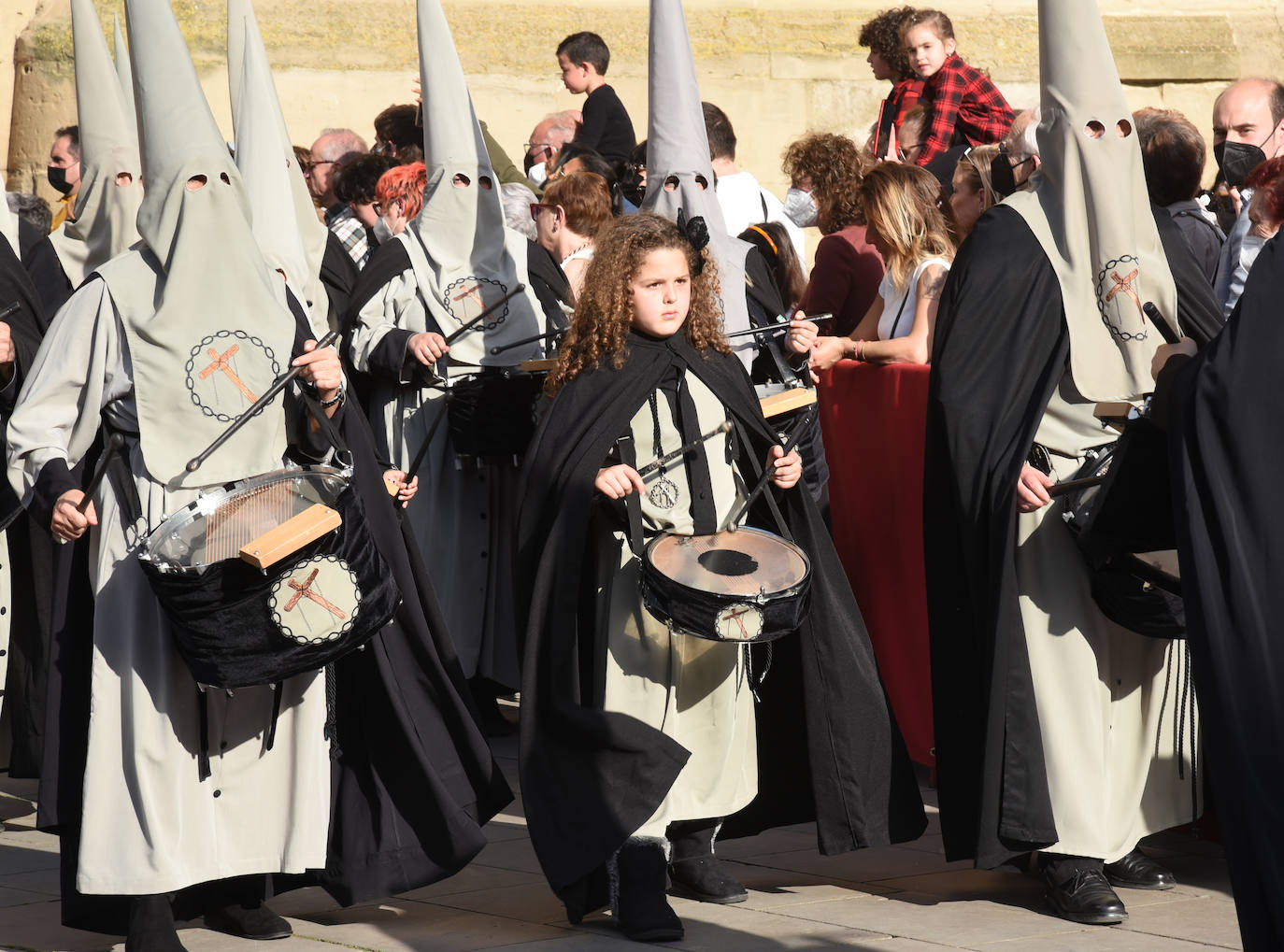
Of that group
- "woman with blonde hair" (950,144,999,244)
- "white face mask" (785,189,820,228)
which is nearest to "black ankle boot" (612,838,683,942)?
"woman with blonde hair" (950,144,999,244)

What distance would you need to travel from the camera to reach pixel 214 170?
5.34 metres

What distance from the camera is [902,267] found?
7172mm

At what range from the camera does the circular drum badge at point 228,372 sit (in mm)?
5211

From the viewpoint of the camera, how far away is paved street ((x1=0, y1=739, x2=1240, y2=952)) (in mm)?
5277

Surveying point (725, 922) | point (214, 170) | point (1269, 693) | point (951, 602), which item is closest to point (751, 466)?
point (951, 602)

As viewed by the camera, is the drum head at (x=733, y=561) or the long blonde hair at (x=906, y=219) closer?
the drum head at (x=733, y=561)

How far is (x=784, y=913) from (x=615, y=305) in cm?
183

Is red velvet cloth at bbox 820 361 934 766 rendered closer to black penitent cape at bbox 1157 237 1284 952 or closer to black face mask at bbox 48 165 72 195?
black penitent cape at bbox 1157 237 1284 952

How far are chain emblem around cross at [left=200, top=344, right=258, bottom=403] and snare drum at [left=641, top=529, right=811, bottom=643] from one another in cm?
118

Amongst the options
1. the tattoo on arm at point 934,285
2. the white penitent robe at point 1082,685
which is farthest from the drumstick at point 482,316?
the white penitent robe at point 1082,685

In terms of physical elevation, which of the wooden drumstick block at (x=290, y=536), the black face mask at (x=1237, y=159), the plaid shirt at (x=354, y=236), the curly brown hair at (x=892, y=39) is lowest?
the wooden drumstick block at (x=290, y=536)

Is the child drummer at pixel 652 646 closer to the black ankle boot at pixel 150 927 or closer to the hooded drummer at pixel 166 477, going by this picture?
the hooded drummer at pixel 166 477

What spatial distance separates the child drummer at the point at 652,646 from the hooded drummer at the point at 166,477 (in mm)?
717

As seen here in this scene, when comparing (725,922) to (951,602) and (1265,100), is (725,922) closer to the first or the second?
(951,602)
